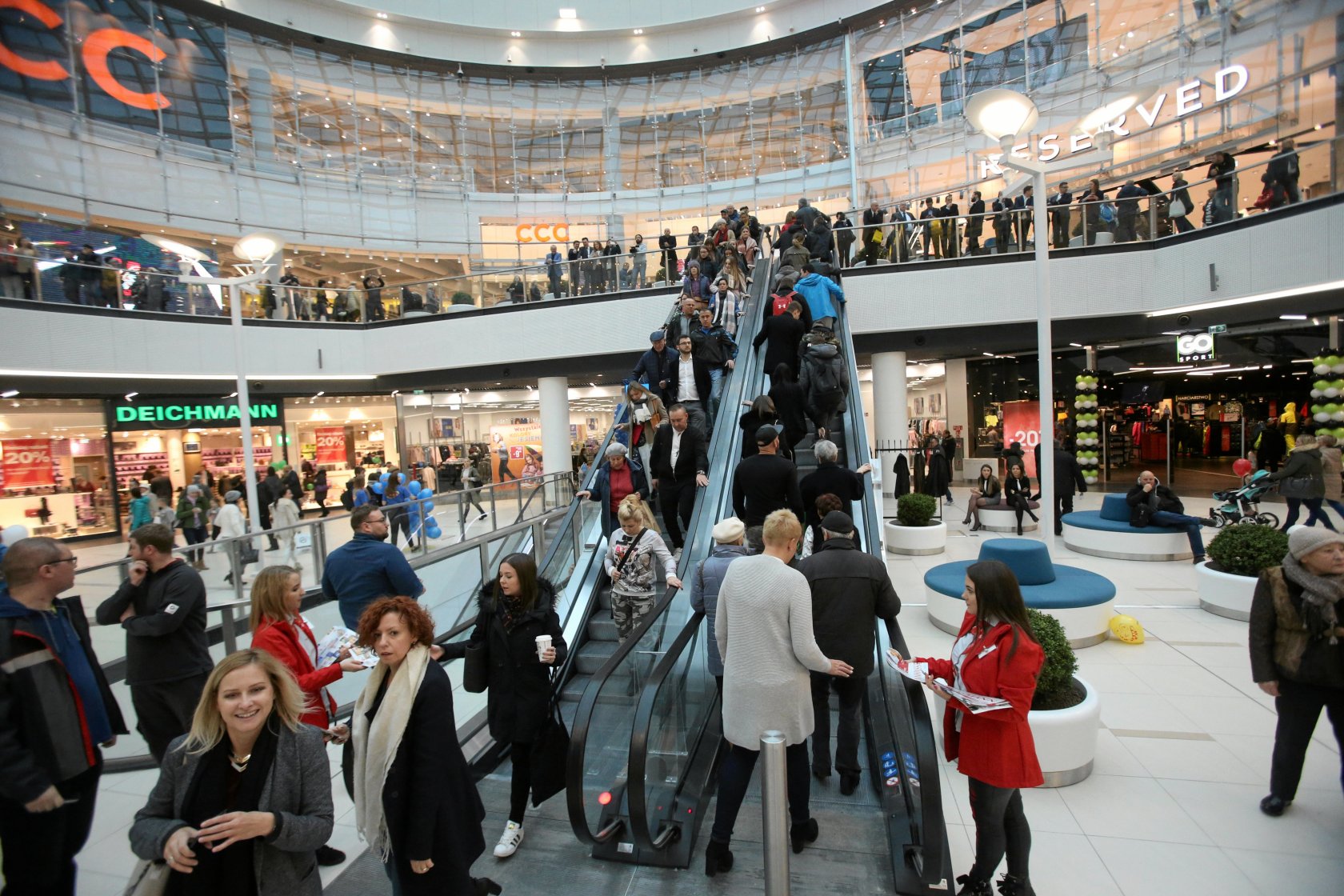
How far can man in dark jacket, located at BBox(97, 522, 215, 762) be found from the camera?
408cm

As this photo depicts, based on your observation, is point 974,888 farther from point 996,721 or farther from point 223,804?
point 223,804

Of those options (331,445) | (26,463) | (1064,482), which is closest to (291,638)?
(1064,482)

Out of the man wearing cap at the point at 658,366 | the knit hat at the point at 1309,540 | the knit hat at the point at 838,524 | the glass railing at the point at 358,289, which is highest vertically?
the glass railing at the point at 358,289

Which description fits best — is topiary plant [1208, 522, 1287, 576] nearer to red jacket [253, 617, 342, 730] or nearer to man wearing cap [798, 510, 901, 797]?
man wearing cap [798, 510, 901, 797]

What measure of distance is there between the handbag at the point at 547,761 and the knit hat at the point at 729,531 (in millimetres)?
1320

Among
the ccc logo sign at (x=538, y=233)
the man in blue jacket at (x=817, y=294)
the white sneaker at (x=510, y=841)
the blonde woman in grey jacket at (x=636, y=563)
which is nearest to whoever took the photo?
the white sneaker at (x=510, y=841)

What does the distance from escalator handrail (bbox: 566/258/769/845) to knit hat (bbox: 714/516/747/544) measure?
2.46 feet

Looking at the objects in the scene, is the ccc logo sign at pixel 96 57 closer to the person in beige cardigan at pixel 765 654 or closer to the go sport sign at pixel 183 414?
the go sport sign at pixel 183 414

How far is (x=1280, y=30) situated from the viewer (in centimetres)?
1475

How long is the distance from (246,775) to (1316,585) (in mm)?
4694

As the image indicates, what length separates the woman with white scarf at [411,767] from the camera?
2.60 meters

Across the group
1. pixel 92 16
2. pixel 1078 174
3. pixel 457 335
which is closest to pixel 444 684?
pixel 457 335

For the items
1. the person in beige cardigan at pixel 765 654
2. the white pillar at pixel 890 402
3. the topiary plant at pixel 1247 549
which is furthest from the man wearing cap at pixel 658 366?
the white pillar at pixel 890 402

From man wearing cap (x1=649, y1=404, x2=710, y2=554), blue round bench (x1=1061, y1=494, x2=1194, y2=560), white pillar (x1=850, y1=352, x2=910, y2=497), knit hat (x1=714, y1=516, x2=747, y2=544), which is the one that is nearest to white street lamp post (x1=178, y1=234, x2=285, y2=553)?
man wearing cap (x1=649, y1=404, x2=710, y2=554)
